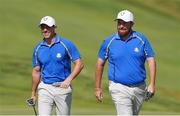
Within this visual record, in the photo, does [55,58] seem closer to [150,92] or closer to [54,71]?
[54,71]

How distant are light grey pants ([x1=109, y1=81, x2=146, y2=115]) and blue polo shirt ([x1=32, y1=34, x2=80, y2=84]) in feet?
3.70

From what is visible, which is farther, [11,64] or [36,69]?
[11,64]

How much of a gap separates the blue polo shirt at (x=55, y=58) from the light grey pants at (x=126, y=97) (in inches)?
44.4

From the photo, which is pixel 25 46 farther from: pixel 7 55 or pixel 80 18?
pixel 80 18

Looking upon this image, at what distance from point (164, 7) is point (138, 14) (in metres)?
6.31

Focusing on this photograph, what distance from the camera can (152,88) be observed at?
13.1 meters

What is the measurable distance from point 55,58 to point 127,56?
4.74 feet

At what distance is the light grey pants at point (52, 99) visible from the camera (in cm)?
1405

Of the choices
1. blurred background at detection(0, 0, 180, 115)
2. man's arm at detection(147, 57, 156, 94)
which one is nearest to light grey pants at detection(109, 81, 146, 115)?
man's arm at detection(147, 57, 156, 94)

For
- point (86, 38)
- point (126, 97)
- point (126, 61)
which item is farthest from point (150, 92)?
point (86, 38)

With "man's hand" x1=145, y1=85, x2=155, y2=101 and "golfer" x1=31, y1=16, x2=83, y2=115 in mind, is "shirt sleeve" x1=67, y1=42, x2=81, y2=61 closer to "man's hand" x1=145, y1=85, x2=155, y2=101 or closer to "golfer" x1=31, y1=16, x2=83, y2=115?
"golfer" x1=31, y1=16, x2=83, y2=115

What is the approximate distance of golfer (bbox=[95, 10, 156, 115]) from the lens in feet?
43.7

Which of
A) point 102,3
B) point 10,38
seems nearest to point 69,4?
point 102,3

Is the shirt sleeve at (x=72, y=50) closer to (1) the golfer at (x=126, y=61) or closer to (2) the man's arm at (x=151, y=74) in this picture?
(1) the golfer at (x=126, y=61)
